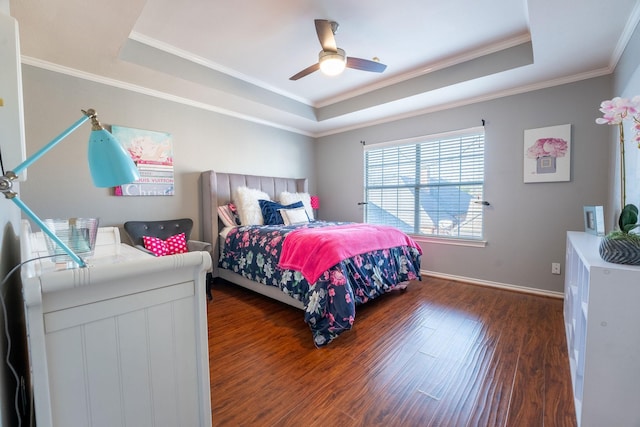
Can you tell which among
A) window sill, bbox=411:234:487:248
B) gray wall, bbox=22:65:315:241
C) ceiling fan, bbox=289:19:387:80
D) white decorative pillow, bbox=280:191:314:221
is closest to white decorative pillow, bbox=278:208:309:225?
white decorative pillow, bbox=280:191:314:221

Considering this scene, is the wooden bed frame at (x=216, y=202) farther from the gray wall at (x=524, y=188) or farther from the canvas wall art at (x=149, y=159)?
the gray wall at (x=524, y=188)

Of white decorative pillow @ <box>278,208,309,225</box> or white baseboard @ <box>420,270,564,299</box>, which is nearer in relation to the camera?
white baseboard @ <box>420,270,564,299</box>

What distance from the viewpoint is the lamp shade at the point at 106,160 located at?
781 millimetres

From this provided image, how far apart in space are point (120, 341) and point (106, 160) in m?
0.53

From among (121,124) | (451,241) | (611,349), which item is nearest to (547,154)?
(451,241)

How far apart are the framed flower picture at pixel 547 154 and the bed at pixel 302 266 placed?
151 cm

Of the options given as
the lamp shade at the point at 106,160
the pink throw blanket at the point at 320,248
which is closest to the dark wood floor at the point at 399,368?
the pink throw blanket at the point at 320,248

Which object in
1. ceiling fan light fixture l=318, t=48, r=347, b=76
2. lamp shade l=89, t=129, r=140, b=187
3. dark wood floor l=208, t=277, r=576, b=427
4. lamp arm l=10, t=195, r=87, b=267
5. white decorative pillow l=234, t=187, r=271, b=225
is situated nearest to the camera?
lamp arm l=10, t=195, r=87, b=267

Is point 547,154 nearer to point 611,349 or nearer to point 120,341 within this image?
point 611,349

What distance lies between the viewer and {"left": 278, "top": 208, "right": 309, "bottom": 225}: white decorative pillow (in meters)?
3.52

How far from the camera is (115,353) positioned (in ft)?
2.57

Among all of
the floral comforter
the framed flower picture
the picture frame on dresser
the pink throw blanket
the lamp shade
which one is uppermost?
the framed flower picture

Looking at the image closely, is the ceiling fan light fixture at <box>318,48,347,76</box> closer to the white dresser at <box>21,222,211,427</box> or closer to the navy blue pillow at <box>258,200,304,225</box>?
the navy blue pillow at <box>258,200,304,225</box>

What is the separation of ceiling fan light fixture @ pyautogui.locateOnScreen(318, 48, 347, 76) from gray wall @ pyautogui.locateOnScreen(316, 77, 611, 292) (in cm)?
189
